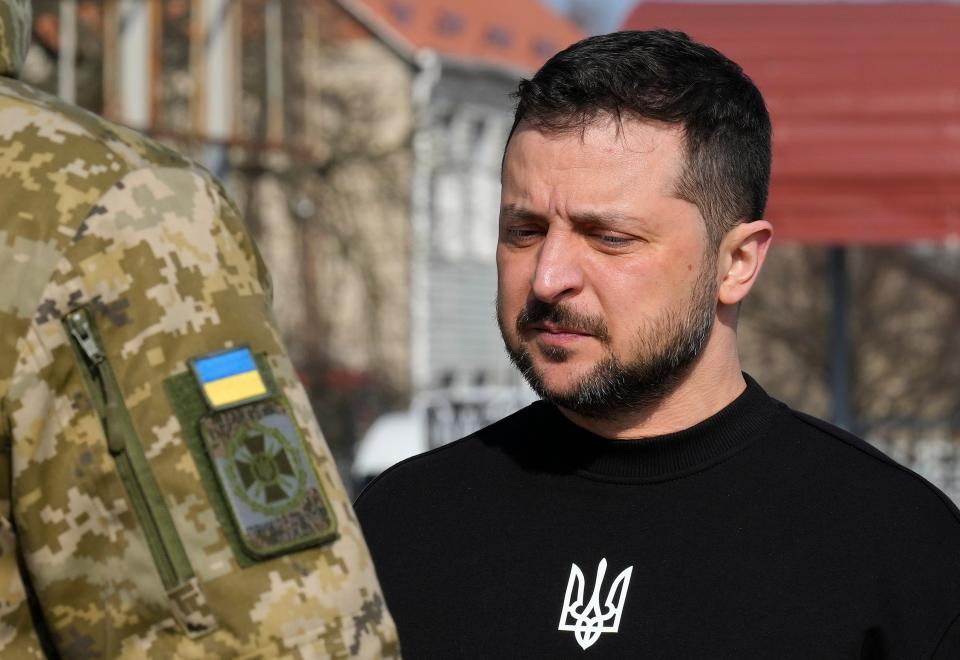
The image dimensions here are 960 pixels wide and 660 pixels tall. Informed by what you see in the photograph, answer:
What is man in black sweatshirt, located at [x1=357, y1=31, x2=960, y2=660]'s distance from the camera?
1906 millimetres

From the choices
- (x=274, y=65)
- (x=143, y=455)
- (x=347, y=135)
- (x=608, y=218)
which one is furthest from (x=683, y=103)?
(x=347, y=135)

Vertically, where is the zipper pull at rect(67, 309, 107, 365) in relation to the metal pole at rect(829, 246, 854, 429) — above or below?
above

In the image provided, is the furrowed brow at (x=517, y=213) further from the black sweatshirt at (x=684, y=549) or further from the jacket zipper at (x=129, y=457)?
the jacket zipper at (x=129, y=457)

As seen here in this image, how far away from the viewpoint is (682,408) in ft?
6.87

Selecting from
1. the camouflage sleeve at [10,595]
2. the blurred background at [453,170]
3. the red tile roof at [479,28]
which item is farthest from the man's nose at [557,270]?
the red tile roof at [479,28]

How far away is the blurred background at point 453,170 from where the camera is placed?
490cm

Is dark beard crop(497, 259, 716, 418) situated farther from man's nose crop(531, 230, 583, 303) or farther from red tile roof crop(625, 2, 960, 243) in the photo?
red tile roof crop(625, 2, 960, 243)

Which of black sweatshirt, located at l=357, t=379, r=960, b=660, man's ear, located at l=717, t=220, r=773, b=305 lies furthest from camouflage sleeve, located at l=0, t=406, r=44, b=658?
man's ear, located at l=717, t=220, r=773, b=305

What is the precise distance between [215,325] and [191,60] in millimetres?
10708

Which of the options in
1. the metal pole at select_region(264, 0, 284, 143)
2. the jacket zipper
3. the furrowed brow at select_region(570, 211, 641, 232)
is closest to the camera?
the jacket zipper

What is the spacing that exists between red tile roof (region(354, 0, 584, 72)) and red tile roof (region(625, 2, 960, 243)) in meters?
12.3

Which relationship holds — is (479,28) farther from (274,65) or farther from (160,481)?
(160,481)

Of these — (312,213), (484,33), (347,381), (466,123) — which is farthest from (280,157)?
(484,33)

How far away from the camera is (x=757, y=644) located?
188 centimetres
